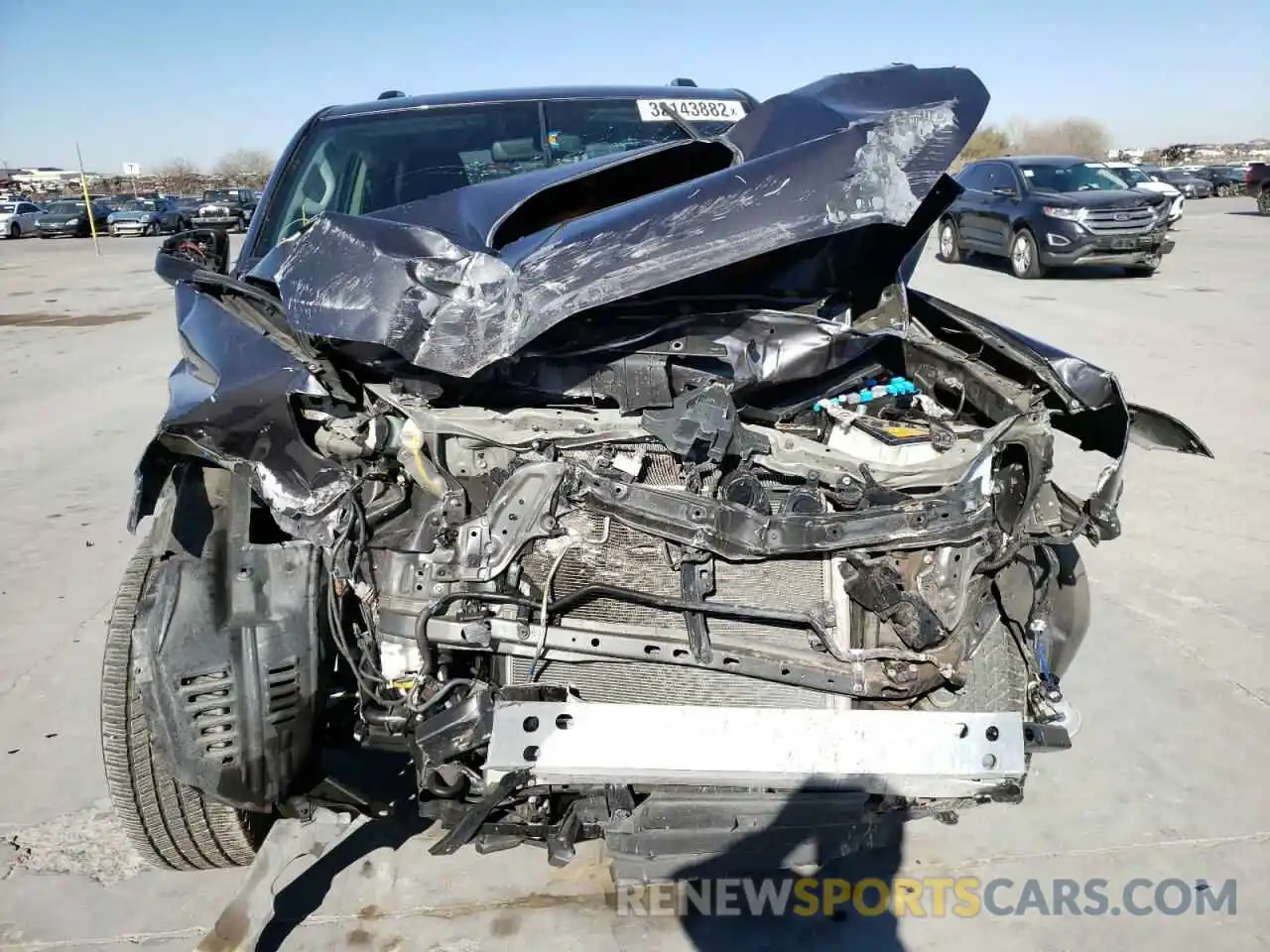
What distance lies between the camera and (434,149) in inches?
137

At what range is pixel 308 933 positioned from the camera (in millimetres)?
2342

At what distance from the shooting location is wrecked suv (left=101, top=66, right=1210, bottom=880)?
1941 mm

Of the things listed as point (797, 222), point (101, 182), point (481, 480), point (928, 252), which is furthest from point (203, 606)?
point (101, 182)

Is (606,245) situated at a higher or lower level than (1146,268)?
higher

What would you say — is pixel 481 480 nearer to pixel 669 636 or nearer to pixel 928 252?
pixel 669 636

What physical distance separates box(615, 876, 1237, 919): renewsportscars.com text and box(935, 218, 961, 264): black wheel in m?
13.8

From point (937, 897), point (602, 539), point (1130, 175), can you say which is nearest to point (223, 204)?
point (1130, 175)

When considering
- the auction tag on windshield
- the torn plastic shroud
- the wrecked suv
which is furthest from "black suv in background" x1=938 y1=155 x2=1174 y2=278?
the wrecked suv

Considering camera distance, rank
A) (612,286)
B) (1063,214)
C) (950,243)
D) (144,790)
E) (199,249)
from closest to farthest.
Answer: (612,286) < (144,790) < (199,249) < (1063,214) < (950,243)

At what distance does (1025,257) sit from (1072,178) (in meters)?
1.25

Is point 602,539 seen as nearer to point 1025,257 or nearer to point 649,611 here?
point 649,611

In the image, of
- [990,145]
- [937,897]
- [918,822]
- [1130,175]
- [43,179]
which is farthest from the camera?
[43,179]

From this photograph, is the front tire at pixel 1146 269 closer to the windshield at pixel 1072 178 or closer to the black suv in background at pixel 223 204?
the windshield at pixel 1072 178

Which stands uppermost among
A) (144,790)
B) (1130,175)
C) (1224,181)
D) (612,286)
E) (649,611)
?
(612,286)
